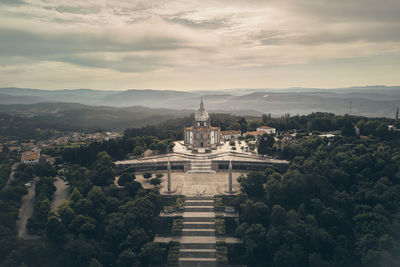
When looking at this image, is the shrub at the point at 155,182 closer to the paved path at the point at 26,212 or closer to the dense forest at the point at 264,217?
the dense forest at the point at 264,217

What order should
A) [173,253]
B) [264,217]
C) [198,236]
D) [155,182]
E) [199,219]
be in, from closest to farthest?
[173,253] < [198,236] < [264,217] < [199,219] < [155,182]

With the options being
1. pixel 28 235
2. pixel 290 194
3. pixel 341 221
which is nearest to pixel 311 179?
pixel 290 194

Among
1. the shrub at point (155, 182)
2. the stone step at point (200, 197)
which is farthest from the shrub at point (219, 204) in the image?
the shrub at point (155, 182)

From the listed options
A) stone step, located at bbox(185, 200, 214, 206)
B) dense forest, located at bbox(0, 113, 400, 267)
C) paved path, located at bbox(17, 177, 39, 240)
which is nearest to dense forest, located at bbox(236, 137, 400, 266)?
dense forest, located at bbox(0, 113, 400, 267)

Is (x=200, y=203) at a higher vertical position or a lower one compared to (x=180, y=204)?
lower

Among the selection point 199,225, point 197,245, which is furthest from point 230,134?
point 197,245

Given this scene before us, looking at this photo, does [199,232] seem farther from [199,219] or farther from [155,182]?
[155,182]
